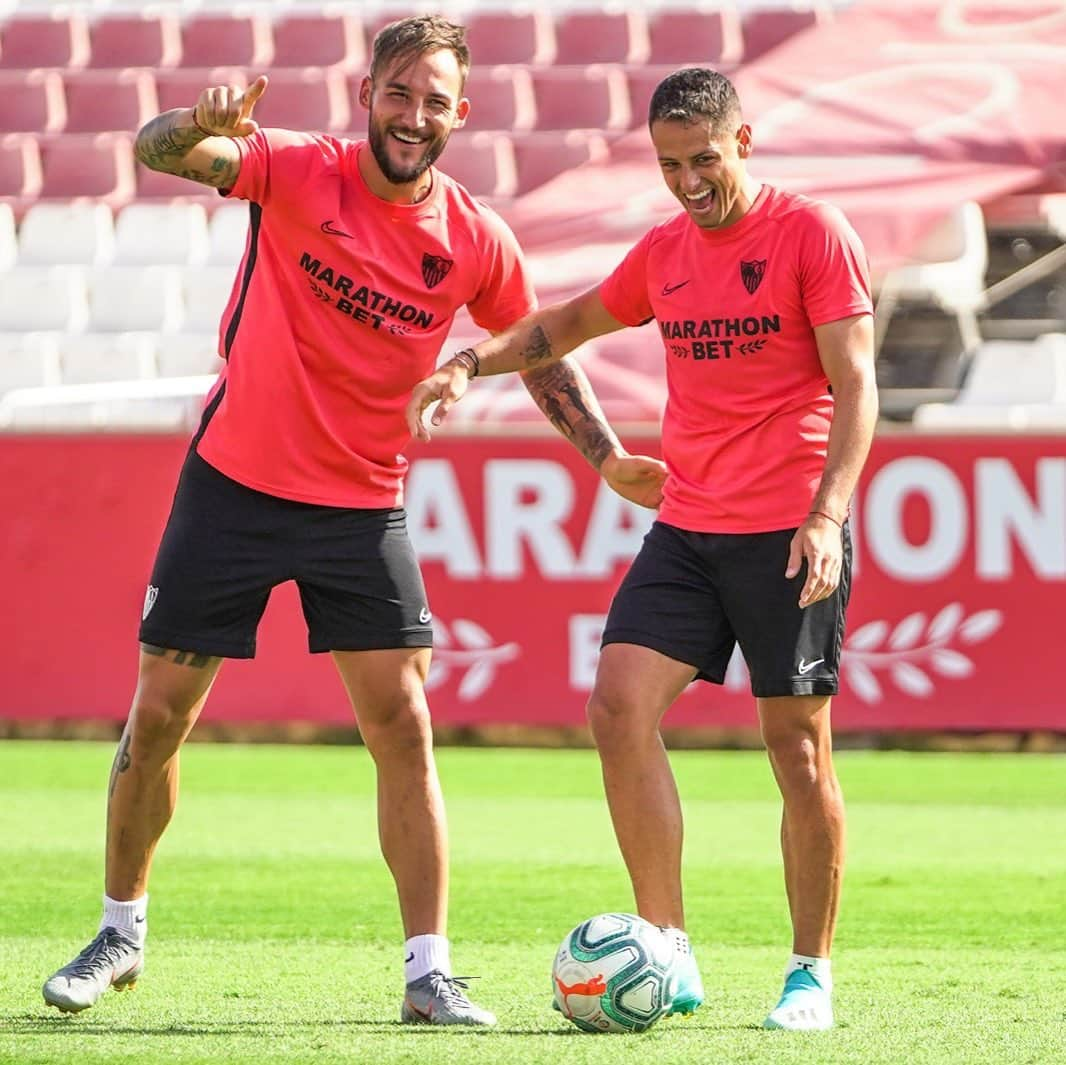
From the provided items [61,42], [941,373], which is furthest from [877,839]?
[61,42]

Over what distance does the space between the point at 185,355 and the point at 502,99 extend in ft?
12.9

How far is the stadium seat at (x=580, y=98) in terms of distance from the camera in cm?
1711

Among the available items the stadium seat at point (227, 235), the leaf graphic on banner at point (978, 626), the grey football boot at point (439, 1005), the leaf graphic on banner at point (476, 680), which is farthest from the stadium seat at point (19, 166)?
the grey football boot at point (439, 1005)

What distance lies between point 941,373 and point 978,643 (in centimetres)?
381

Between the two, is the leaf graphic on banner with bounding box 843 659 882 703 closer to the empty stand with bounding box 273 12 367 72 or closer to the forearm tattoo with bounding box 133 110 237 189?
the forearm tattoo with bounding box 133 110 237 189

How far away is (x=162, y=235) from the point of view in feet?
53.8

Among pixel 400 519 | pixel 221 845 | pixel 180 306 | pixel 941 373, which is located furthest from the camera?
pixel 180 306

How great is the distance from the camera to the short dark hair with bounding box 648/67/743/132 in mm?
4711

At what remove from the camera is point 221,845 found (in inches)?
321

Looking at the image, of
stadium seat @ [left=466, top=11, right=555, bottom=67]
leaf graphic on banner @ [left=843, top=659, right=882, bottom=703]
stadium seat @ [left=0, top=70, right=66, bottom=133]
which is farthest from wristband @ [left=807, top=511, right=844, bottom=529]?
stadium seat @ [left=0, top=70, right=66, bottom=133]

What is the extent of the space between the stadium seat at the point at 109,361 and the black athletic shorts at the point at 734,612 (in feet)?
33.5

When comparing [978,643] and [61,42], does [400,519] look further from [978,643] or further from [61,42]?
[61,42]

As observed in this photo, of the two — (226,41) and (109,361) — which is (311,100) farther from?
(109,361)

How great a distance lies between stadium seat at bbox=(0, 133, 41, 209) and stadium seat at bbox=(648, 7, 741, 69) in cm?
511
